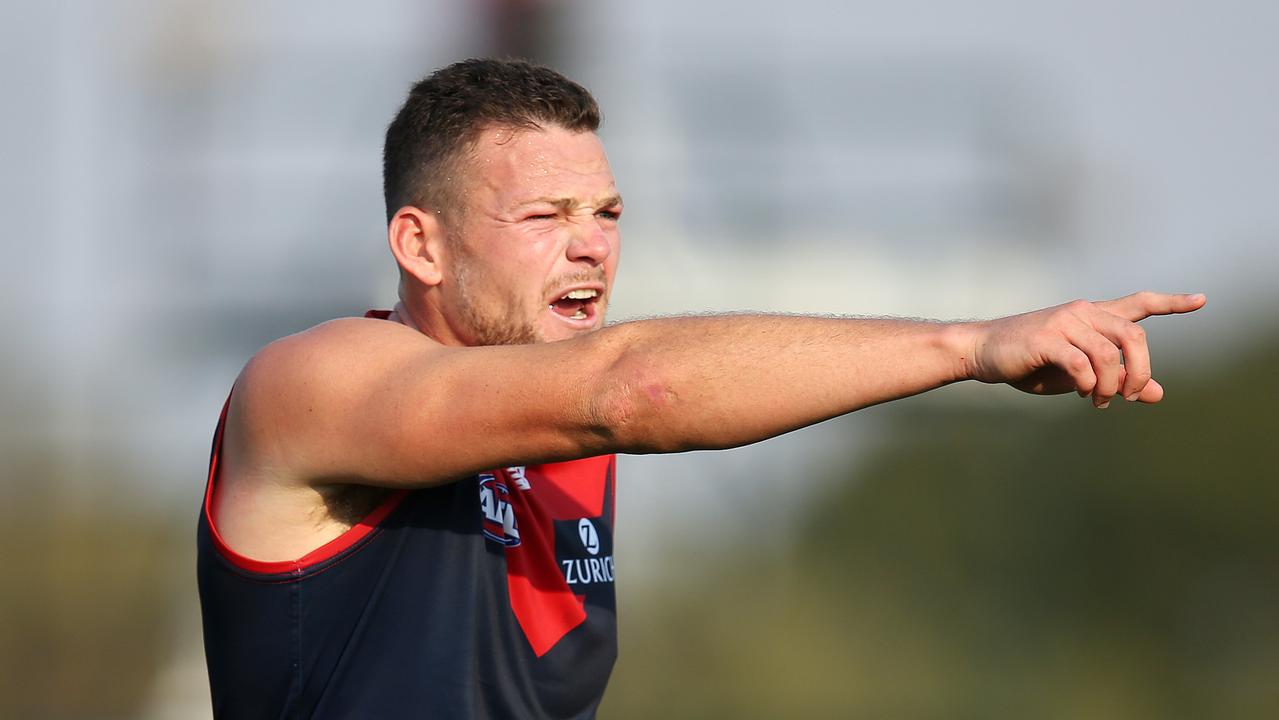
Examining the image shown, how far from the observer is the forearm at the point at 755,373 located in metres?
2.45

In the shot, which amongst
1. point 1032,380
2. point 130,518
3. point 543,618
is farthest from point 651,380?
point 130,518

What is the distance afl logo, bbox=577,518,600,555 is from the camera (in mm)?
3779

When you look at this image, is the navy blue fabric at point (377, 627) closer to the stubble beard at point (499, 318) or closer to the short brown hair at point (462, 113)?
the stubble beard at point (499, 318)

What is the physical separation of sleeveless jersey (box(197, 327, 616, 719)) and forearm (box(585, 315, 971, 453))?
72 cm

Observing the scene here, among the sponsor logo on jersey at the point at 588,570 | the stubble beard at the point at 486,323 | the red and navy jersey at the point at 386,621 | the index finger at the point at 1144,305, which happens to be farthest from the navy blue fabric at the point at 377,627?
the index finger at the point at 1144,305

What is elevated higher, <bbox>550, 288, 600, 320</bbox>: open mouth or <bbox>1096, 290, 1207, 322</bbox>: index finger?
<bbox>1096, 290, 1207, 322</bbox>: index finger

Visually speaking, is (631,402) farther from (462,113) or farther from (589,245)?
(462,113)

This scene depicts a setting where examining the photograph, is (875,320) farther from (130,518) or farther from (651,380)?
(130,518)

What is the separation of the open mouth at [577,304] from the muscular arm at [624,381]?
792 mm

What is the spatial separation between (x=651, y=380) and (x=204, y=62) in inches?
574

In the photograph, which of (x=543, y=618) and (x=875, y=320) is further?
(x=543, y=618)

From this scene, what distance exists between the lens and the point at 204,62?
15805 millimetres

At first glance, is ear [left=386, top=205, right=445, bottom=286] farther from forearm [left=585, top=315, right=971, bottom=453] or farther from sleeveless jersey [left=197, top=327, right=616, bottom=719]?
forearm [left=585, top=315, right=971, bottom=453]

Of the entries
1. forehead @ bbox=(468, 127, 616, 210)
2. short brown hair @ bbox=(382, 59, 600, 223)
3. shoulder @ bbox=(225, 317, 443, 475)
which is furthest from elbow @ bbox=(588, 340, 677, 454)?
short brown hair @ bbox=(382, 59, 600, 223)
